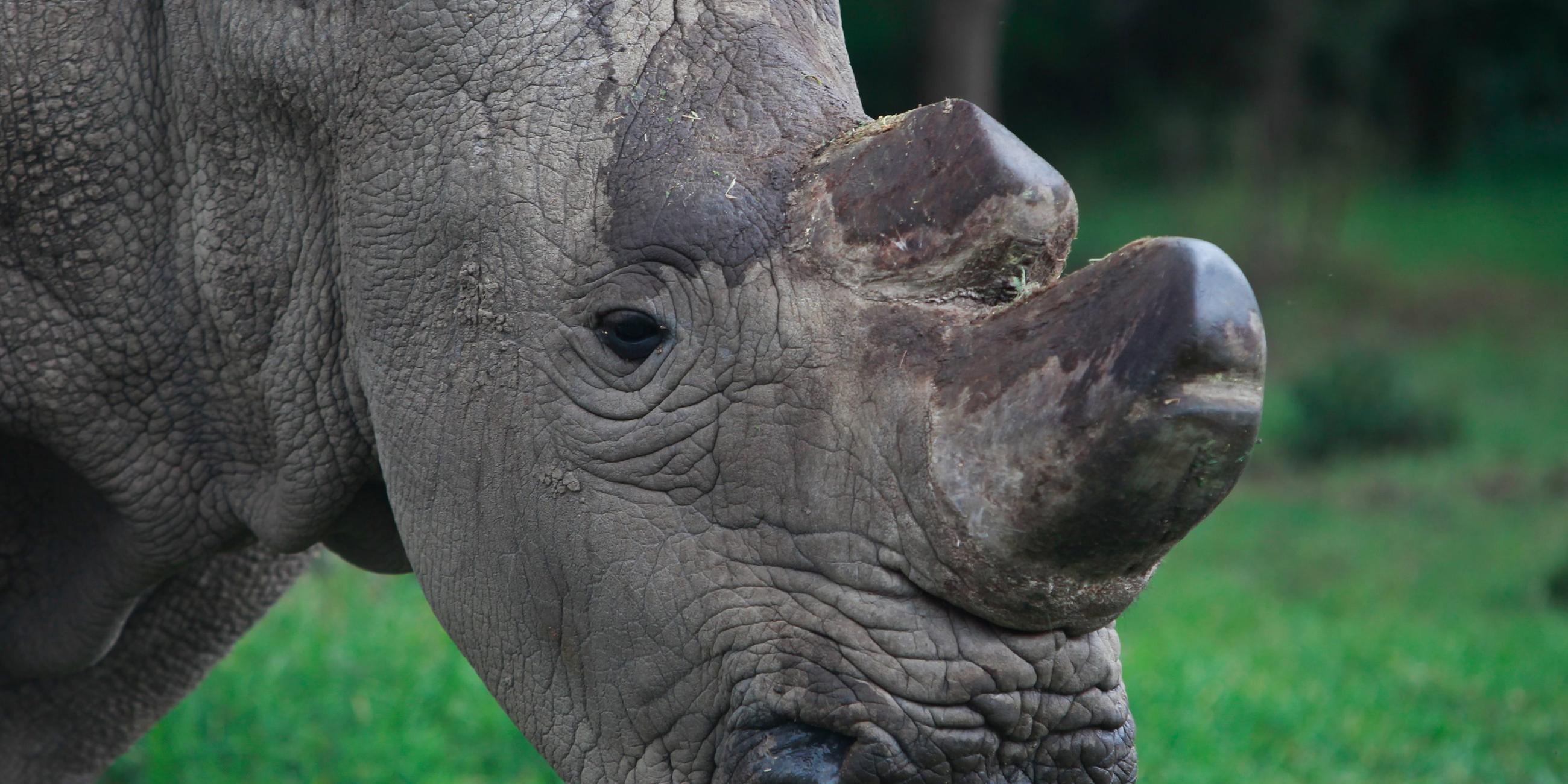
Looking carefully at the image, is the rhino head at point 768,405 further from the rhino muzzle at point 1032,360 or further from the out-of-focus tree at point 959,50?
the out-of-focus tree at point 959,50

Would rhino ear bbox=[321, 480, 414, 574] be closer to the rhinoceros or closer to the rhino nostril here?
the rhinoceros

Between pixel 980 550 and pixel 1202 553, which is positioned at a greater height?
pixel 980 550

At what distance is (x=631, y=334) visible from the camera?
2.32 m

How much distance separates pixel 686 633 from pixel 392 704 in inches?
118

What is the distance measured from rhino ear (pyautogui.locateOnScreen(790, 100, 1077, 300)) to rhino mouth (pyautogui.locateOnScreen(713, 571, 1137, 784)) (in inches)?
17.1

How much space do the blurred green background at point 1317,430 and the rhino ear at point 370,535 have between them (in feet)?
5.49

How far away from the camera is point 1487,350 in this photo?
1429 centimetres

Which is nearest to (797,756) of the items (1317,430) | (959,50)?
(1317,430)

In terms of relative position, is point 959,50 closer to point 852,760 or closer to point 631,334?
point 631,334


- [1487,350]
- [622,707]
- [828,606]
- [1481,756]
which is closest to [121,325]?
[622,707]

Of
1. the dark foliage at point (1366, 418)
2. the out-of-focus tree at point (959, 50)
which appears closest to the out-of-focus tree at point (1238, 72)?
the out-of-focus tree at point (959, 50)

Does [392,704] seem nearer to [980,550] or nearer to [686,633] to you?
[686,633]

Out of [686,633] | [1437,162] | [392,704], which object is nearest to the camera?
[686,633]

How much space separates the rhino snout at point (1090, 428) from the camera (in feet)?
6.32
